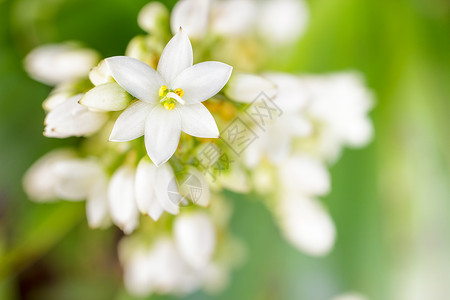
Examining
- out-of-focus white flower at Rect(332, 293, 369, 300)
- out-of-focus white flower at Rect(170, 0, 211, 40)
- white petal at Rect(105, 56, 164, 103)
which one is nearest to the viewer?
white petal at Rect(105, 56, 164, 103)

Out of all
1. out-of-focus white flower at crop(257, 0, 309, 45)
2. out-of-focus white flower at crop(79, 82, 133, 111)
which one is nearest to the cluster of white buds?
out-of-focus white flower at crop(79, 82, 133, 111)

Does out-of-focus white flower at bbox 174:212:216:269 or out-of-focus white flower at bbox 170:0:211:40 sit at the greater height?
out-of-focus white flower at bbox 170:0:211:40

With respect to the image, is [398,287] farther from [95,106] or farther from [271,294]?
[95,106]

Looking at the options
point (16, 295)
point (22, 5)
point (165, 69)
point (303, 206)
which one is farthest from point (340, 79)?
point (16, 295)

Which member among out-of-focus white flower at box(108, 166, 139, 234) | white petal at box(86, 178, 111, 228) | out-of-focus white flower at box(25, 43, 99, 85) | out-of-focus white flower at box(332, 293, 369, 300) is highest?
out-of-focus white flower at box(25, 43, 99, 85)

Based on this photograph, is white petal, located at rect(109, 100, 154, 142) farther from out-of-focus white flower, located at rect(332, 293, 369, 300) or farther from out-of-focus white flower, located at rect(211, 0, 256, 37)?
out-of-focus white flower, located at rect(332, 293, 369, 300)

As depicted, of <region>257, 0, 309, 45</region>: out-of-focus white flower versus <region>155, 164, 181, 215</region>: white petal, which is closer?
<region>155, 164, 181, 215</region>: white petal

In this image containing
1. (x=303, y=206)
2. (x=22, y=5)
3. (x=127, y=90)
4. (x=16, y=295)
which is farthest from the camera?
(x=16, y=295)

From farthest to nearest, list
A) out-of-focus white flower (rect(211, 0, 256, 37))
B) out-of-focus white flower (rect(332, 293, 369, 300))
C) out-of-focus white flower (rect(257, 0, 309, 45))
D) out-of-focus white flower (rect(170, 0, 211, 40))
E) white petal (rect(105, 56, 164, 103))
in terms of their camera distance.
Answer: out-of-focus white flower (rect(257, 0, 309, 45)) → out-of-focus white flower (rect(332, 293, 369, 300)) → out-of-focus white flower (rect(211, 0, 256, 37)) → out-of-focus white flower (rect(170, 0, 211, 40)) → white petal (rect(105, 56, 164, 103))

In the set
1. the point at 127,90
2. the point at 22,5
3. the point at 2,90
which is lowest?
the point at 2,90
